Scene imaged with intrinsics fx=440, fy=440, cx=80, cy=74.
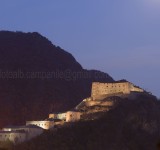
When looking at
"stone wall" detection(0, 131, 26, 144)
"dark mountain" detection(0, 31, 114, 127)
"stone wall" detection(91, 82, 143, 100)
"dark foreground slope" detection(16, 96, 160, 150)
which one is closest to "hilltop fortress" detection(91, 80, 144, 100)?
"stone wall" detection(91, 82, 143, 100)

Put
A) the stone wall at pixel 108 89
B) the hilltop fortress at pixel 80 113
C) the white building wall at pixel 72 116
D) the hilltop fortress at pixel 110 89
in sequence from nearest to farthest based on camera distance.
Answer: the hilltop fortress at pixel 80 113, the white building wall at pixel 72 116, the hilltop fortress at pixel 110 89, the stone wall at pixel 108 89

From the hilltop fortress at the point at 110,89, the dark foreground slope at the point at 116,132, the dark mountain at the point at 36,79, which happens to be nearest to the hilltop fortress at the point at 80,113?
the hilltop fortress at the point at 110,89

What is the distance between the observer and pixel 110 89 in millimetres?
73125

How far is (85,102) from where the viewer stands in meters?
73.1

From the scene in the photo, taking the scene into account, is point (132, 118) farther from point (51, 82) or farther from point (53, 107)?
point (51, 82)

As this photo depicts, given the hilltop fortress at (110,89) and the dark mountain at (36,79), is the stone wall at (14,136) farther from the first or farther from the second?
the dark mountain at (36,79)

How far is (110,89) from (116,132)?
28.3ft

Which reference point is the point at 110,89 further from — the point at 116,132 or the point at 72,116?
the point at 72,116

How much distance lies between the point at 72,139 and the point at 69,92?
40061mm

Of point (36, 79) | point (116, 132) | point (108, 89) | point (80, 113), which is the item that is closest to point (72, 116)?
point (80, 113)

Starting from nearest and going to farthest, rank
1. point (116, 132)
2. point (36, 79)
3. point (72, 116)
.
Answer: point (72, 116)
point (116, 132)
point (36, 79)

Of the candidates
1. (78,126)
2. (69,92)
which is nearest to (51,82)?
(69,92)

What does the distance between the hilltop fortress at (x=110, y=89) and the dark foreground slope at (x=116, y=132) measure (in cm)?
228

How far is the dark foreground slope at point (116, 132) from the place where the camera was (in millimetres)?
60344
